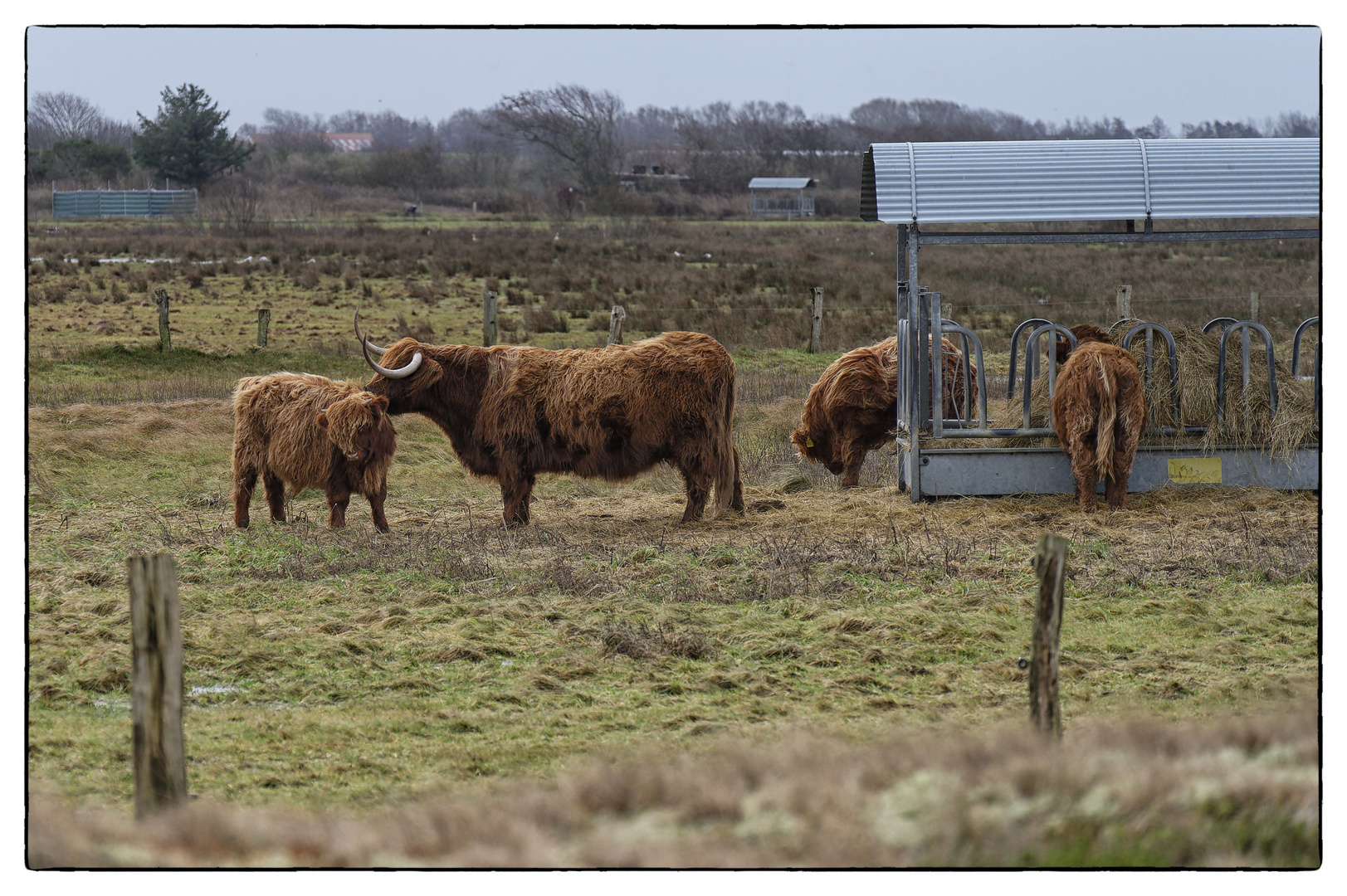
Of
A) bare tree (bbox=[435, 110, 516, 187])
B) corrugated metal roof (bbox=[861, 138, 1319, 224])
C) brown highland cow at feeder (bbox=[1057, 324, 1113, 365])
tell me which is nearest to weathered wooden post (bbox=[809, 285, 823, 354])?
brown highland cow at feeder (bbox=[1057, 324, 1113, 365])

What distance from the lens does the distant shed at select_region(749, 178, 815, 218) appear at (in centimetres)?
6612

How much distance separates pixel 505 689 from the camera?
617 cm

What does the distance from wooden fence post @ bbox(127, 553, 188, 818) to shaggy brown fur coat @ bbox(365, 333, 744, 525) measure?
609 cm

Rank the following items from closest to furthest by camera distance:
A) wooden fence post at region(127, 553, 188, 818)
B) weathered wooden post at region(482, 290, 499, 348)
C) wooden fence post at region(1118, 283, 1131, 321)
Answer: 1. wooden fence post at region(127, 553, 188, 818)
2. weathered wooden post at region(482, 290, 499, 348)
3. wooden fence post at region(1118, 283, 1131, 321)

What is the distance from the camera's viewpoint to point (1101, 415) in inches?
389

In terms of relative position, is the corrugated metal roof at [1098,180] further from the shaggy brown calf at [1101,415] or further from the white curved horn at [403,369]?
the white curved horn at [403,369]

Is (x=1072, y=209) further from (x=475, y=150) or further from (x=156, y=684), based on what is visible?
(x=475, y=150)

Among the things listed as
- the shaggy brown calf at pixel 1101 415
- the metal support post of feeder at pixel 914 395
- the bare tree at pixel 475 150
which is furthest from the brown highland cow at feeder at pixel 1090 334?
the bare tree at pixel 475 150

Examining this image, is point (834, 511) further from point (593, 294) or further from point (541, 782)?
point (593, 294)

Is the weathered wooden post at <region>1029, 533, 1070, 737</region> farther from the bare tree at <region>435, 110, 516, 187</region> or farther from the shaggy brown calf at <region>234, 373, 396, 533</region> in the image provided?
the bare tree at <region>435, 110, 516, 187</region>

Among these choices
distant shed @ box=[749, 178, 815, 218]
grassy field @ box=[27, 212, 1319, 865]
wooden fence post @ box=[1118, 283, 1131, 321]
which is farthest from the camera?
distant shed @ box=[749, 178, 815, 218]

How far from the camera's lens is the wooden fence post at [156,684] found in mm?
4105

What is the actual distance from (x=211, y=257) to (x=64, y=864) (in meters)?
32.0

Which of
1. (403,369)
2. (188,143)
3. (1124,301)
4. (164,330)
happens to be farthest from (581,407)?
(188,143)
